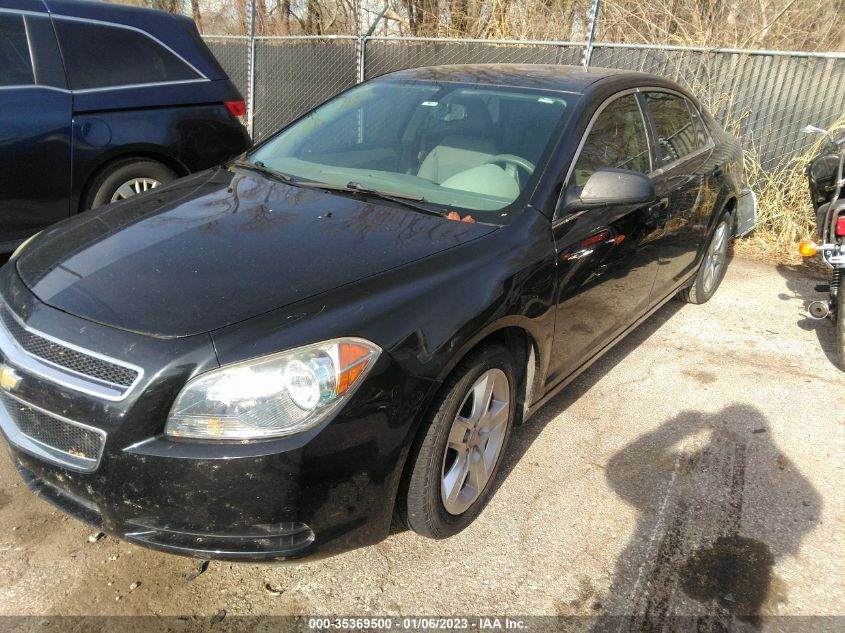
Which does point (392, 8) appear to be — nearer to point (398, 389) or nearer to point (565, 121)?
point (565, 121)

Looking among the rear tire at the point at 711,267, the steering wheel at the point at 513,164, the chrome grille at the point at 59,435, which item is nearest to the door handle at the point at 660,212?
the steering wheel at the point at 513,164

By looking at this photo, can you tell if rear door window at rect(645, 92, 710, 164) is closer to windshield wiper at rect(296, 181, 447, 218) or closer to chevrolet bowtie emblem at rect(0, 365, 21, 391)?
windshield wiper at rect(296, 181, 447, 218)

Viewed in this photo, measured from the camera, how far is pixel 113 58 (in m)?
4.76

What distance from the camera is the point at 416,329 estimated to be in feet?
6.86

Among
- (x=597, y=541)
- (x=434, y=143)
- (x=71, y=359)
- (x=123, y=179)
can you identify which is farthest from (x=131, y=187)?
(x=597, y=541)

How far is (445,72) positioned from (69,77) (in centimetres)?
267

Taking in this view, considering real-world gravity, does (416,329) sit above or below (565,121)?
below

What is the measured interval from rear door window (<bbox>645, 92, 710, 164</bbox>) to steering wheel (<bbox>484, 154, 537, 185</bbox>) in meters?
1.22

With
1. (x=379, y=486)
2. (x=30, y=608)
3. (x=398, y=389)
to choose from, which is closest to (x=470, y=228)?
(x=398, y=389)

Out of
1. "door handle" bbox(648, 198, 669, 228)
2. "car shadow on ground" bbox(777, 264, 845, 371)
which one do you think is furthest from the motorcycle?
"door handle" bbox(648, 198, 669, 228)

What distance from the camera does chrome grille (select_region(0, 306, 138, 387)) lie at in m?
1.86

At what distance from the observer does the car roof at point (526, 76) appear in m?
3.32

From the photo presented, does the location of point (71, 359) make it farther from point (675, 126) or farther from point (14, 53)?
point (675, 126)

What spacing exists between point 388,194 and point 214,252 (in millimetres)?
835
